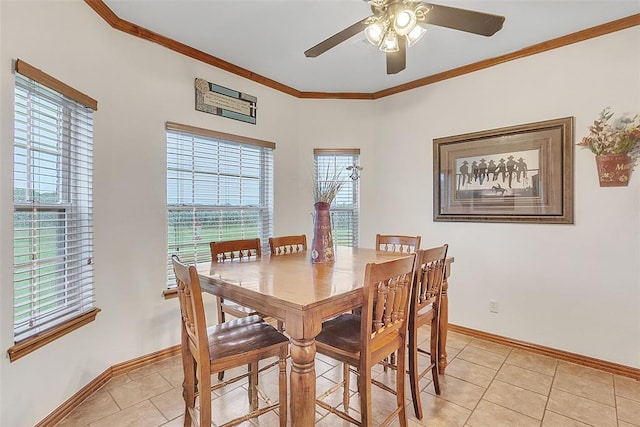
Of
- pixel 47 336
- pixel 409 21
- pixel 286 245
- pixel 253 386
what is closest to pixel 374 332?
pixel 253 386

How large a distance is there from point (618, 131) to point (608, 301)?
1273 mm

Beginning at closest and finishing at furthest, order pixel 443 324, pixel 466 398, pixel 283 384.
A: 1. pixel 283 384
2. pixel 466 398
3. pixel 443 324

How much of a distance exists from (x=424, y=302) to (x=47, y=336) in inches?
84.1

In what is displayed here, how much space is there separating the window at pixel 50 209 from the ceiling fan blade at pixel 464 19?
2.09 m

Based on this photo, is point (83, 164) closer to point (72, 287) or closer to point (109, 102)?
point (109, 102)

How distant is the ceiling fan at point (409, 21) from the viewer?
156 cm

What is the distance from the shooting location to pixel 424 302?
6.42ft

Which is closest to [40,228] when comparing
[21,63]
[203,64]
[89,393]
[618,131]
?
[21,63]

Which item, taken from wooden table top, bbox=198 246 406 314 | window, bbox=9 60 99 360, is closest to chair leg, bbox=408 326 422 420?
wooden table top, bbox=198 246 406 314

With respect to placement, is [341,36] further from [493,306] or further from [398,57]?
[493,306]

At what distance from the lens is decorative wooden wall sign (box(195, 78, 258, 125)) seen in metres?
2.85

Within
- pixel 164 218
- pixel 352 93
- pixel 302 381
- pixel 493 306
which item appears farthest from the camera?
pixel 352 93

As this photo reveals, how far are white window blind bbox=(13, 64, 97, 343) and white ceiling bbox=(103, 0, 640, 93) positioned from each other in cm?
91

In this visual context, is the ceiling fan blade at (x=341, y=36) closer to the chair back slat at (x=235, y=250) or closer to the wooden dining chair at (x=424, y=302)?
the wooden dining chair at (x=424, y=302)
